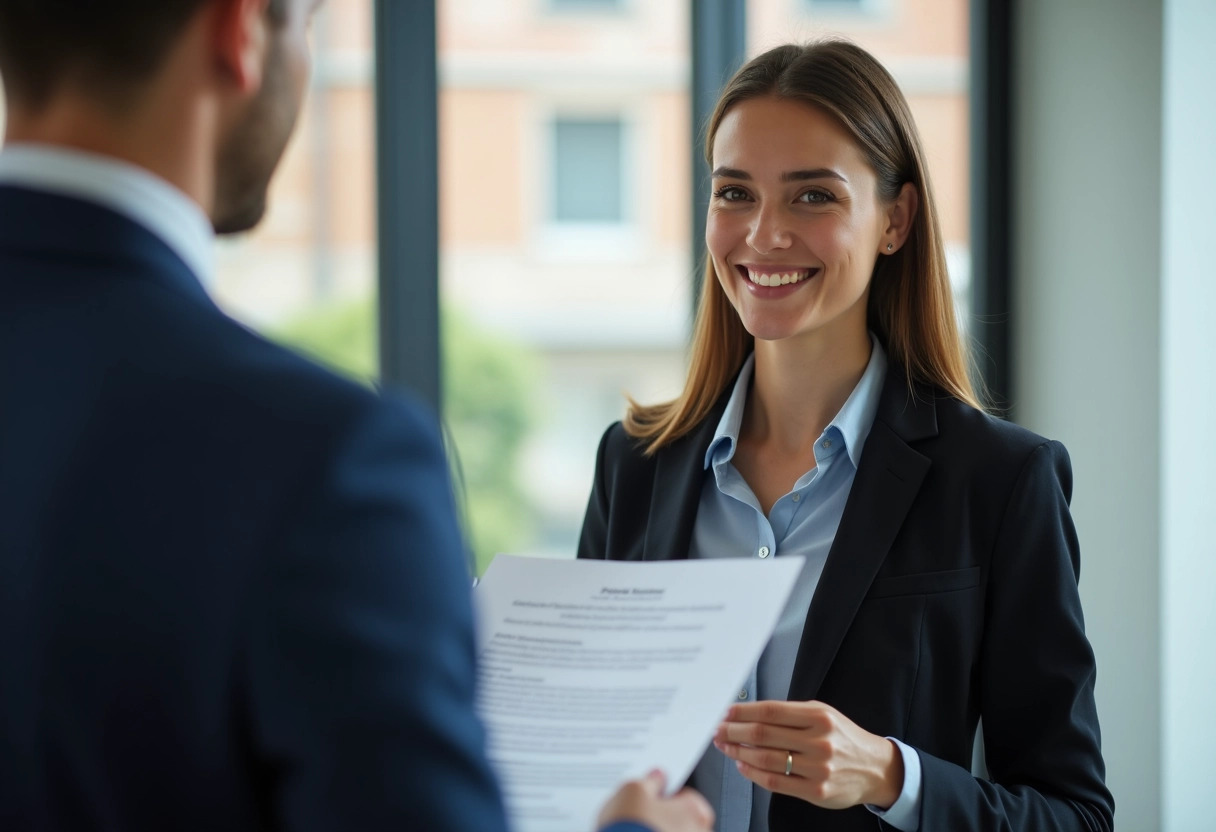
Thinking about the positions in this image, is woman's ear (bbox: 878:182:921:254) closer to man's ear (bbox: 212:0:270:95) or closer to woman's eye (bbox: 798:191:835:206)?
woman's eye (bbox: 798:191:835:206)

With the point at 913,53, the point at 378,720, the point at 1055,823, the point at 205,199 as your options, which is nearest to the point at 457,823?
the point at 378,720

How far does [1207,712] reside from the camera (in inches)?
84.0

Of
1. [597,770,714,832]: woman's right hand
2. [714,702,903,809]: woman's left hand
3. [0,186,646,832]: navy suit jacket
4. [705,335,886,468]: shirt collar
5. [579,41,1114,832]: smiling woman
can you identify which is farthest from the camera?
[705,335,886,468]: shirt collar

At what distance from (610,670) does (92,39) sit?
2.00 feet

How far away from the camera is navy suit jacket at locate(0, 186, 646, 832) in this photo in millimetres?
582

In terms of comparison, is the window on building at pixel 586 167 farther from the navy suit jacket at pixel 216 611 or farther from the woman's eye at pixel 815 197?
the navy suit jacket at pixel 216 611

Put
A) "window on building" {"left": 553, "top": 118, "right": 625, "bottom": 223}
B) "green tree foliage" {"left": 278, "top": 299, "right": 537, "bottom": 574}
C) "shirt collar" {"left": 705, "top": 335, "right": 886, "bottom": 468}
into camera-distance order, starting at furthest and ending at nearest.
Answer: "window on building" {"left": 553, "top": 118, "right": 625, "bottom": 223} < "green tree foliage" {"left": 278, "top": 299, "right": 537, "bottom": 574} < "shirt collar" {"left": 705, "top": 335, "right": 886, "bottom": 468}

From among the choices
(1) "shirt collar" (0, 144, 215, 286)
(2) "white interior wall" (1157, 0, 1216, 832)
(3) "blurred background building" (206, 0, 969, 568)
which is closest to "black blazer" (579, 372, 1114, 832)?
(2) "white interior wall" (1157, 0, 1216, 832)

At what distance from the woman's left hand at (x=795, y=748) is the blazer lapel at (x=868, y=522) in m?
0.18

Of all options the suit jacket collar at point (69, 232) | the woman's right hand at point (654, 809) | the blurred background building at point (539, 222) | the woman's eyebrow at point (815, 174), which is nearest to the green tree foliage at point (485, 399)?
the blurred background building at point (539, 222)

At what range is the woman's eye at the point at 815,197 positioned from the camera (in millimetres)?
1600

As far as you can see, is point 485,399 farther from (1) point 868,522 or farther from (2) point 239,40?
(2) point 239,40

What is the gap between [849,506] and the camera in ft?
4.92

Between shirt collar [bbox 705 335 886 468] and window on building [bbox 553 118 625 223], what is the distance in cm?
371
